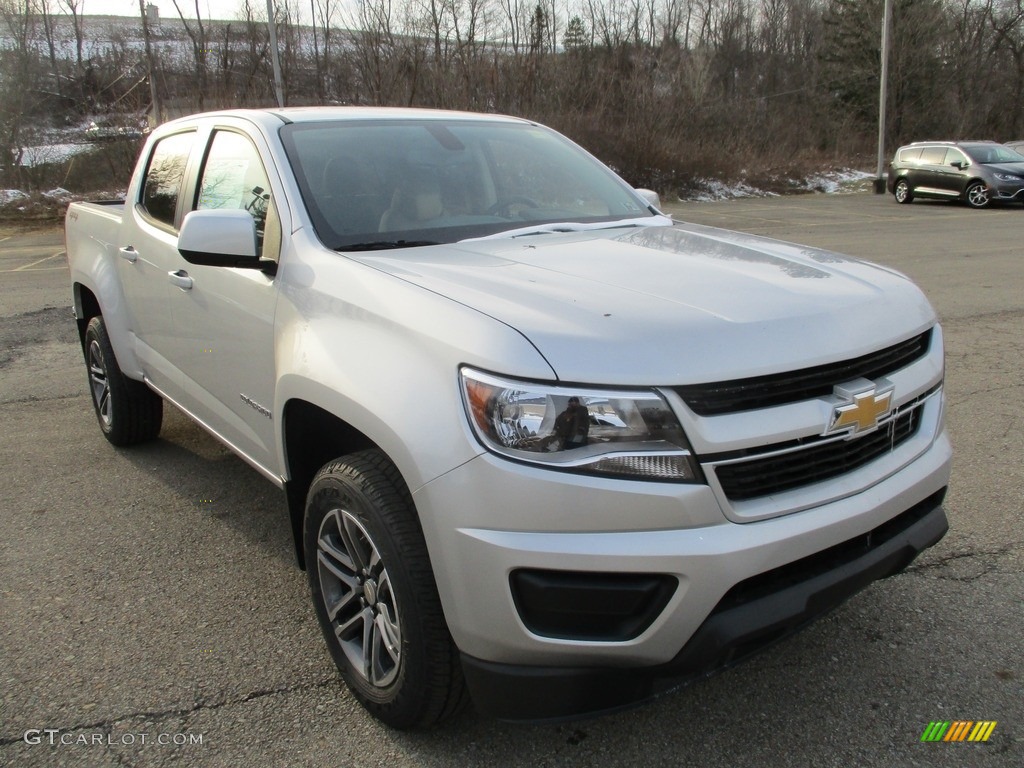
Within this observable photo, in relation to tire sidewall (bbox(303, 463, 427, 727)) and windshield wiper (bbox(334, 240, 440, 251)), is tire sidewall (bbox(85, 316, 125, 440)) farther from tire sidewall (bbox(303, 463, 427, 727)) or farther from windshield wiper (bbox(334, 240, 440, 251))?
tire sidewall (bbox(303, 463, 427, 727))

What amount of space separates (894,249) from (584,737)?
1268 cm

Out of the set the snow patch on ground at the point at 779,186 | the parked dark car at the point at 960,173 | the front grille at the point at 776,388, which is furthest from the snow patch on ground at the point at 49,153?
the front grille at the point at 776,388

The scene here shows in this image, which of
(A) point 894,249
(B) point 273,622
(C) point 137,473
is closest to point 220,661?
(B) point 273,622

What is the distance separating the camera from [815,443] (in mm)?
2070

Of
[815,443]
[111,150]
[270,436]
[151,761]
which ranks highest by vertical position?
[111,150]

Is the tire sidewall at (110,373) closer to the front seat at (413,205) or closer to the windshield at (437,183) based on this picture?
the windshield at (437,183)

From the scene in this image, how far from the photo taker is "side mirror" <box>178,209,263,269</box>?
9.16 feet

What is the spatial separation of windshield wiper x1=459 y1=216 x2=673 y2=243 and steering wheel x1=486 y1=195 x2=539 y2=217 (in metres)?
0.17

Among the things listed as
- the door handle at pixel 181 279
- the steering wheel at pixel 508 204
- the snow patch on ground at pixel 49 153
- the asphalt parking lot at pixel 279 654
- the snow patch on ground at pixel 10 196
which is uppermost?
the snow patch on ground at pixel 49 153

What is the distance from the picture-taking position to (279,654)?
287cm

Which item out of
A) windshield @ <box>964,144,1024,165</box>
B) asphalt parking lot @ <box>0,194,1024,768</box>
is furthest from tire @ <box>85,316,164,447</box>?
windshield @ <box>964,144,1024,165</box>

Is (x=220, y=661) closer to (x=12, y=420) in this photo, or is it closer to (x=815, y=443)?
(x=815, y=443)

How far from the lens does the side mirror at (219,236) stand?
2.79 m

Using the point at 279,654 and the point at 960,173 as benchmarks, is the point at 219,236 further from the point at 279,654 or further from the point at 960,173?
the point at 960,173
